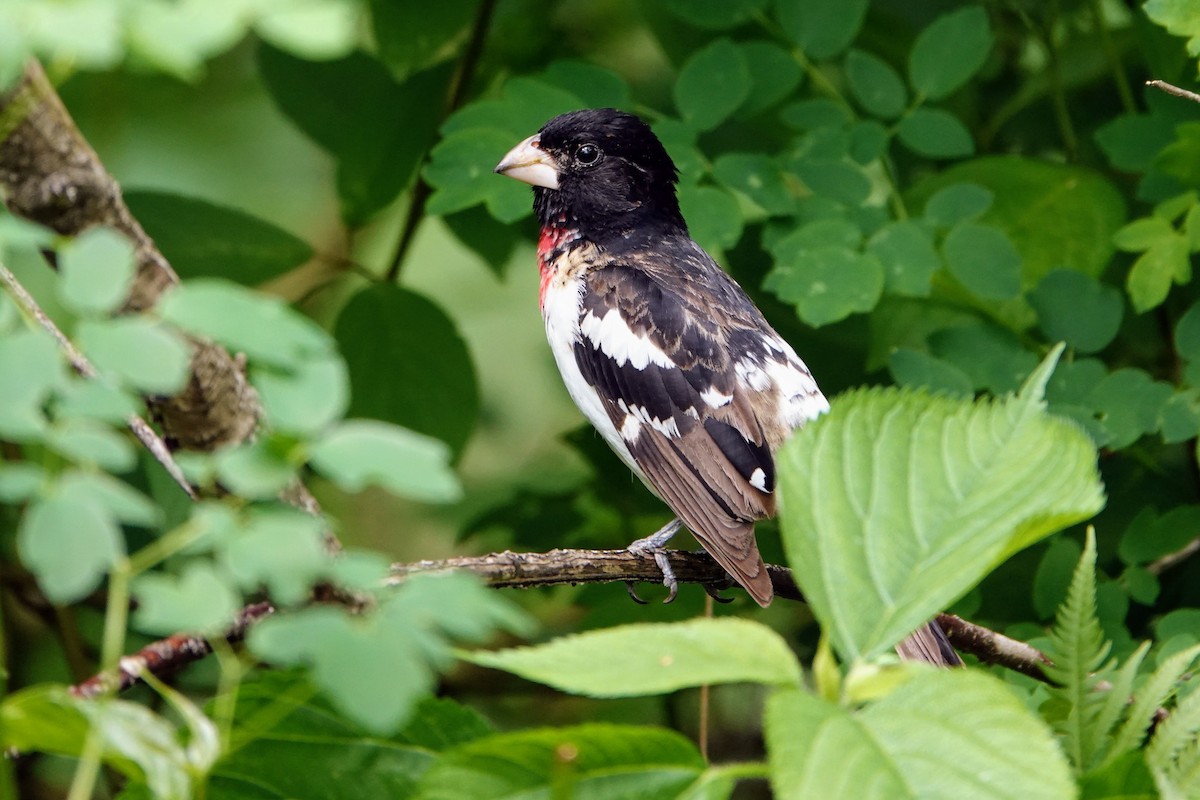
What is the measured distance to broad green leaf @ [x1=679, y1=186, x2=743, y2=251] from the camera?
3123 mm

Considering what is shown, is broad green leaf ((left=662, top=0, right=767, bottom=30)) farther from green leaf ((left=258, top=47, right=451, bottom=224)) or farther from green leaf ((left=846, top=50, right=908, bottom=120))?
green leaf ((left=258, top=47, right=451, bottom=224))

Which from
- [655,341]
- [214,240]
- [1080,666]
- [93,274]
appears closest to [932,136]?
[655,341]

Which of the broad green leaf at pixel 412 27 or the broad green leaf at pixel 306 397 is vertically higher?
the broad green leaf at pixel 306 397

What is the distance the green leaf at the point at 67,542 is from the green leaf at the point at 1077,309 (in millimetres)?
2643

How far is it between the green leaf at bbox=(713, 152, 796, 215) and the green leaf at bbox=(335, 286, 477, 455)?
0.87 meters

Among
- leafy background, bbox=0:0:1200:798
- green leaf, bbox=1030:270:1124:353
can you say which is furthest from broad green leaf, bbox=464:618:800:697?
green leaf, bbox=1030:270:1124:353

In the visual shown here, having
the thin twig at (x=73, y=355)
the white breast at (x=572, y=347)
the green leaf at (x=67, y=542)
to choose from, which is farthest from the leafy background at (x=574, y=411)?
the white breast at (x=572, y=347)

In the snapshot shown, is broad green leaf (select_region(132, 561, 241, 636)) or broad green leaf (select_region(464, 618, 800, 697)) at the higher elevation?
broad green leaf (select_region(132, 561, 241, 636))

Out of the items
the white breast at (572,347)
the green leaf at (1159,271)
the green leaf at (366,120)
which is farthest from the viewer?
the green leaf at (366,120)

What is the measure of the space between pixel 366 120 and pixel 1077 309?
1.97 meters

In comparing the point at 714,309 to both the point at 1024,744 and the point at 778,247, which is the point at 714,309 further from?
the point at 1024,744

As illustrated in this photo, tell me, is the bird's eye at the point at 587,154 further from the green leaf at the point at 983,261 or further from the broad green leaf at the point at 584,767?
the broad green leaf at the point at 584,767

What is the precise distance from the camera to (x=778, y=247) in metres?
3.09

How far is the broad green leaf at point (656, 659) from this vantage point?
1135 millimetres
